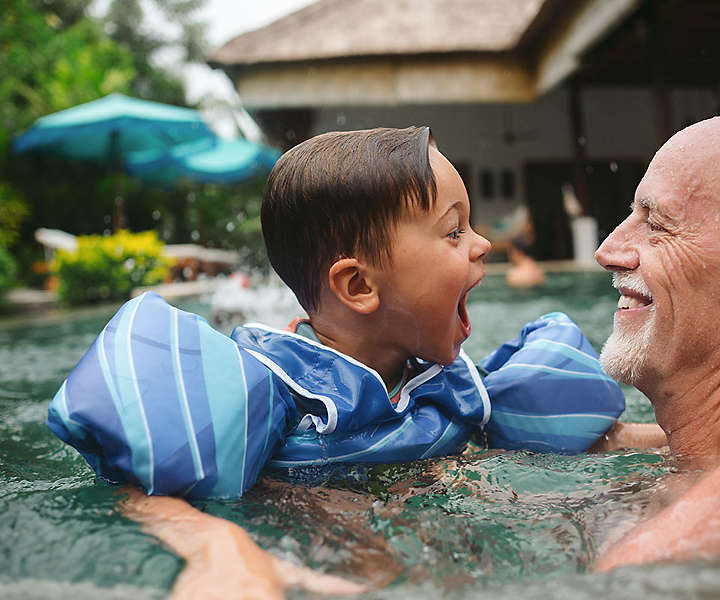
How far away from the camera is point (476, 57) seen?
11.4 metres

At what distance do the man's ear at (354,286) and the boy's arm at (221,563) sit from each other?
61 centimetres

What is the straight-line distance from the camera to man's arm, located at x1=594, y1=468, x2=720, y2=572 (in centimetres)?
110

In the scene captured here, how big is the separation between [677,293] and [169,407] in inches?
43.1

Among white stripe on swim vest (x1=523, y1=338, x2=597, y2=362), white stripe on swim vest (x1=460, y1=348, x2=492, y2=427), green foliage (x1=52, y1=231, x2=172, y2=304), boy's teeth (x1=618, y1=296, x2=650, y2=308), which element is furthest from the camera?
green foliage (x1=52, y1=231, x2=172, y2=304)

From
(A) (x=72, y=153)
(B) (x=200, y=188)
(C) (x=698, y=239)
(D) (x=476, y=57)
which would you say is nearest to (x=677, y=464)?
(C) (x=698, y=239)

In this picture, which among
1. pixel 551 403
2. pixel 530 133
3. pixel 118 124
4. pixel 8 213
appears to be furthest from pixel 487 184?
pixel 551 403

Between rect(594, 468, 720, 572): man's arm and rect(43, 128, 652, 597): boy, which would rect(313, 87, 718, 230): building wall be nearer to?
rect(43, 128, 652, 597): boy

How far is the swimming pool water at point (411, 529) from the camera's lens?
3.43ft

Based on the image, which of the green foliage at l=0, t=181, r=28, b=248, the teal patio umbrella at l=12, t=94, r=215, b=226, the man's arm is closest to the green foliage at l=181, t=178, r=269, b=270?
the green foliage at l=0, t=181, r=28, b=248

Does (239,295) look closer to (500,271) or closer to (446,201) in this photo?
(446,201)

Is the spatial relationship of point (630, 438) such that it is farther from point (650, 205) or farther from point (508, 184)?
point (508, 184)

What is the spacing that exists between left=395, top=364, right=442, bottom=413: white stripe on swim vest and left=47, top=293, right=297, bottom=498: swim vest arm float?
309 mm

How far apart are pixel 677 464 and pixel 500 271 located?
467 inches

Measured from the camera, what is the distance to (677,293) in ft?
4.99
